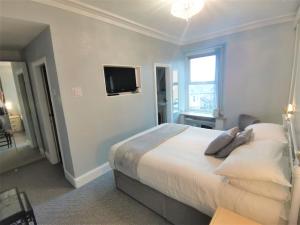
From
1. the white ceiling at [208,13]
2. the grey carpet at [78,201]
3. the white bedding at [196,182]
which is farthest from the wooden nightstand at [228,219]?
the white ceiling at [208,13]

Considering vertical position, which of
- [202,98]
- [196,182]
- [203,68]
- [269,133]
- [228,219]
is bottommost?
[228,219]

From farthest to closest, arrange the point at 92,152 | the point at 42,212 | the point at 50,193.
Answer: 1. the point at 92,152
2. the point at 50,193
3. the point at 42,212

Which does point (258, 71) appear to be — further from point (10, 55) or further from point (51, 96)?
point (10, 55)

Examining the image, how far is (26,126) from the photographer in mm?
3611

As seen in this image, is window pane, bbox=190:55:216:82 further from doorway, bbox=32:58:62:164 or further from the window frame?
doorway, bbox=32:58:62:164

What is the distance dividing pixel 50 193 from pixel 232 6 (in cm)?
395

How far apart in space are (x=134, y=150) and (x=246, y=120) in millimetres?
2658

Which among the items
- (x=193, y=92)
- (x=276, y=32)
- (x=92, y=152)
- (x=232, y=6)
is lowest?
(x=92, y=152)

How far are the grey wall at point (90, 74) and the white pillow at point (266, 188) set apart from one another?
2.11 metres

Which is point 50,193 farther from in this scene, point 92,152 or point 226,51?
point 226,51

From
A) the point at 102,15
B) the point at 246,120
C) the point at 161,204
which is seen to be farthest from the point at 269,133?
the point at 102,15

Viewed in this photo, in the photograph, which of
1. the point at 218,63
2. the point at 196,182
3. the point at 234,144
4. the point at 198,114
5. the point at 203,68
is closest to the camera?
the point at 196,182

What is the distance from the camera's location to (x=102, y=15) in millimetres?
2385

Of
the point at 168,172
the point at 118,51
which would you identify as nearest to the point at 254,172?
the point at 168,172
